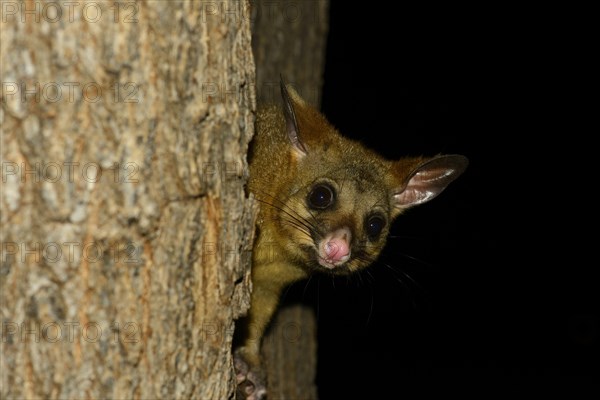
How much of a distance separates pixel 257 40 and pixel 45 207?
129 inches

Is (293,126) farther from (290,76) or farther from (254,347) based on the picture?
(254,347)

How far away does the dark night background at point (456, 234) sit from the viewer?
9430 mm

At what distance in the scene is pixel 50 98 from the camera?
219 centimetres

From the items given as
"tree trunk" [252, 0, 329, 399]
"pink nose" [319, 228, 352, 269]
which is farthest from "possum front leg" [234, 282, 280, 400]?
"pink nose" [319, 228, 352, 269]

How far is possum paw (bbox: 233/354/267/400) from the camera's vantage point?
4543mm

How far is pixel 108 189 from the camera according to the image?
2312 millimetres

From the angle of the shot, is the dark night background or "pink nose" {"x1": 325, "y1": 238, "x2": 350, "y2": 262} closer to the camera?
"pink nose" {"x1": 325, "y1": 238, "x2": 350, "y2": 262}

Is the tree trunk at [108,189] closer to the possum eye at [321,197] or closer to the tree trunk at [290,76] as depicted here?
the possum eye at [321,197]

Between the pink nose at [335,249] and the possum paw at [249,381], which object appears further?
the possum paw at [249,381]

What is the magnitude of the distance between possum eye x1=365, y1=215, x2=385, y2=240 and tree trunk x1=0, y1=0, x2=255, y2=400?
6.89 ft

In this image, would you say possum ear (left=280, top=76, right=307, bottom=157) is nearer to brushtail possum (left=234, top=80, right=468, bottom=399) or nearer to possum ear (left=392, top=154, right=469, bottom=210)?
brushtail possum (left=234, top=80, right=468, bottom=399)

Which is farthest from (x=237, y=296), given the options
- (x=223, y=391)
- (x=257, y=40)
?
(x=257, y=40)

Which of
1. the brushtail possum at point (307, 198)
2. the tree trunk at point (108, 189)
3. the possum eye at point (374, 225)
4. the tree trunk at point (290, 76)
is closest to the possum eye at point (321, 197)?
the brushtail possum at point (307, 198)

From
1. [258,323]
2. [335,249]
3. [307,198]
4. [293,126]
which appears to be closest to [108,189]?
[335,249]
